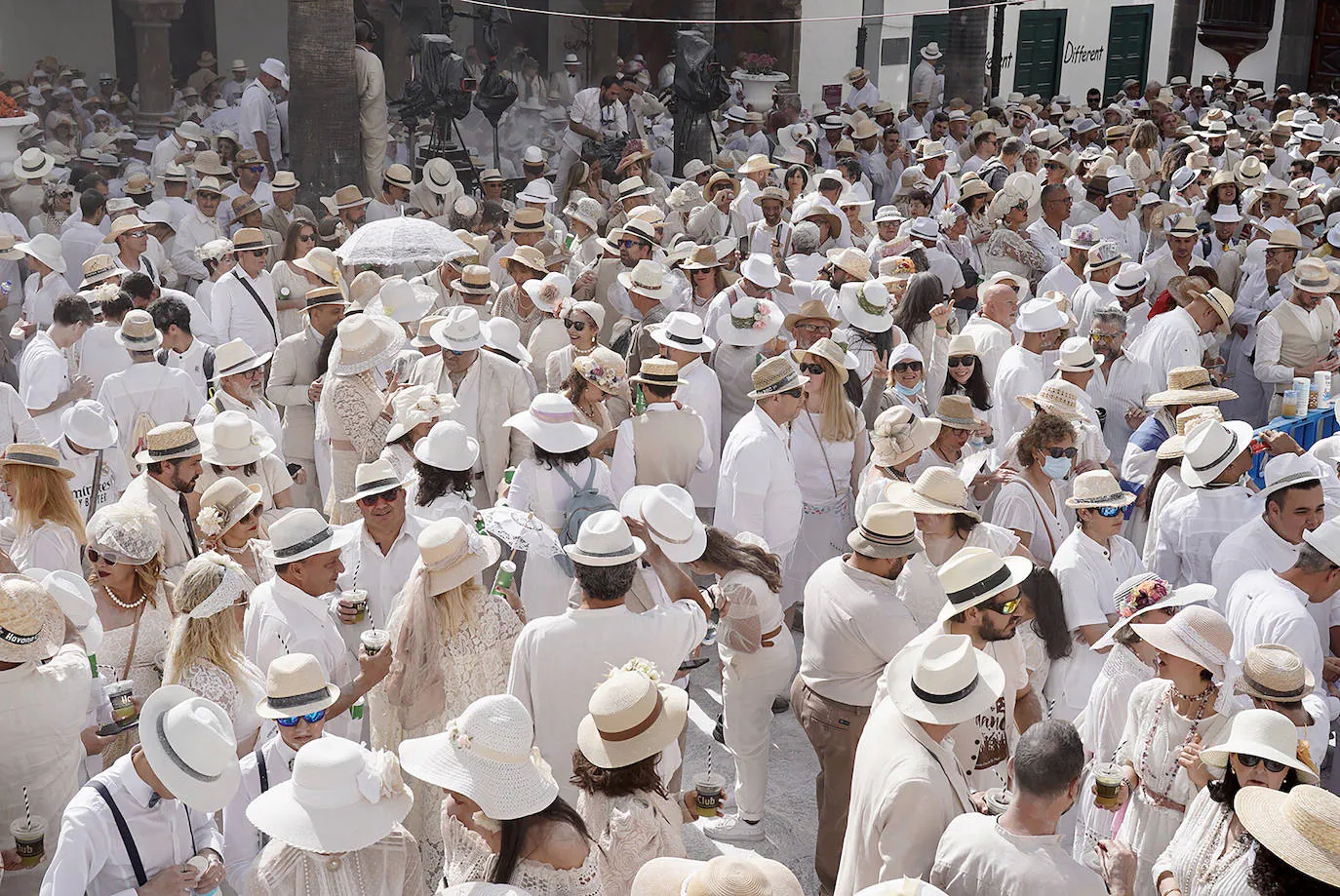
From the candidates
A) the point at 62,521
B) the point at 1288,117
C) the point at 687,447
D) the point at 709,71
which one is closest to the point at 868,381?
the point at 687,447

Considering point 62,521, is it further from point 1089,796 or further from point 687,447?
point 1089,796

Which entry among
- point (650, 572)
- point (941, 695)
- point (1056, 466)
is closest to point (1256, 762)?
point (941, 695)

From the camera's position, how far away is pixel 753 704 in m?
5.37

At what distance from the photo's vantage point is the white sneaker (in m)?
5.54

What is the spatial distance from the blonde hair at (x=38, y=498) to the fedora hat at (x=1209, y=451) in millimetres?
4497

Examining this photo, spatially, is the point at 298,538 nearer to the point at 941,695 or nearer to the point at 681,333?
the point at 941,695

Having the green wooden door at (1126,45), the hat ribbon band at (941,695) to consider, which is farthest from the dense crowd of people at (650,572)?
the green wooden door at (1126,45)

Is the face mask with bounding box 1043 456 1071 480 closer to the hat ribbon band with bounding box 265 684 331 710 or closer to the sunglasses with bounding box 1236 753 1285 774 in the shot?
the sunglasses with bounding box 1236 753 1285 774

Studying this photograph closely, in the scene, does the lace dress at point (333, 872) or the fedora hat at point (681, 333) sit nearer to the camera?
the lace dress at point (333, 872)

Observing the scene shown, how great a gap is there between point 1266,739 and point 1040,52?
25.1m

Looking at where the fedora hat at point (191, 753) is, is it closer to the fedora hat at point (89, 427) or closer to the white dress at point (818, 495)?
the fedora hat at point (89, 427)

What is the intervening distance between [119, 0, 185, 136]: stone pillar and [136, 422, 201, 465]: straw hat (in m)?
14.4

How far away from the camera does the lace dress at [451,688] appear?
14.9 ft

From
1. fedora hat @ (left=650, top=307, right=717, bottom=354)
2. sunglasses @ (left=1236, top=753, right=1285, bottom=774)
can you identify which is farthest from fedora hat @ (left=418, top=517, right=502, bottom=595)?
fedora hat @ (left=650, top=307, right=717, bottom=354)
